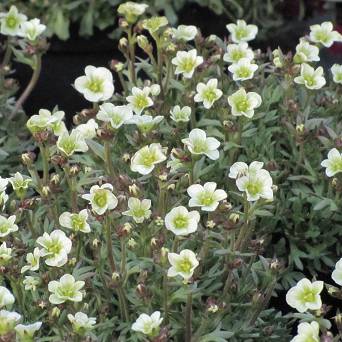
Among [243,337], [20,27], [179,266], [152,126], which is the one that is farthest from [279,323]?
[20,27]

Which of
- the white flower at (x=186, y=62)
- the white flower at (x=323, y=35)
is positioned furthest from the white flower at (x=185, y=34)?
the white flower at (x=323, y=35)

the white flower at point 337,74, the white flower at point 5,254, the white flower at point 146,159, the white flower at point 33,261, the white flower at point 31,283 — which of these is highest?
the white flower at point 146,159

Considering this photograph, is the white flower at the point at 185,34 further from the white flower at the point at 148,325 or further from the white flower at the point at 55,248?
the white flower at the point at 148,325

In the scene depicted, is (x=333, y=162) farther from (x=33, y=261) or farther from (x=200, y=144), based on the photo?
(x=33, y=261)

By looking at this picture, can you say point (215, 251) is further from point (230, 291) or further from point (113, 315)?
point (113, 315)

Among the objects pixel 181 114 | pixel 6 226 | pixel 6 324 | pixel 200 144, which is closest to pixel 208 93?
pixel 181 114

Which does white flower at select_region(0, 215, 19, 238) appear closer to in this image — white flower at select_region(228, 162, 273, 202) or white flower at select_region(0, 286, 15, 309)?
white flower at select_region(0, 286, 15, 309)

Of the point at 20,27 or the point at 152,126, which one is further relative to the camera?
the point at 20,27

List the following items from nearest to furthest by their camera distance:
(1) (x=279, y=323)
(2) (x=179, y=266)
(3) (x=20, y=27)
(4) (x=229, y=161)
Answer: (2) (x=179, y=266), (1) (x=279, y=323), (4) (x=229, y=161), (3) (x=20, y=27)
